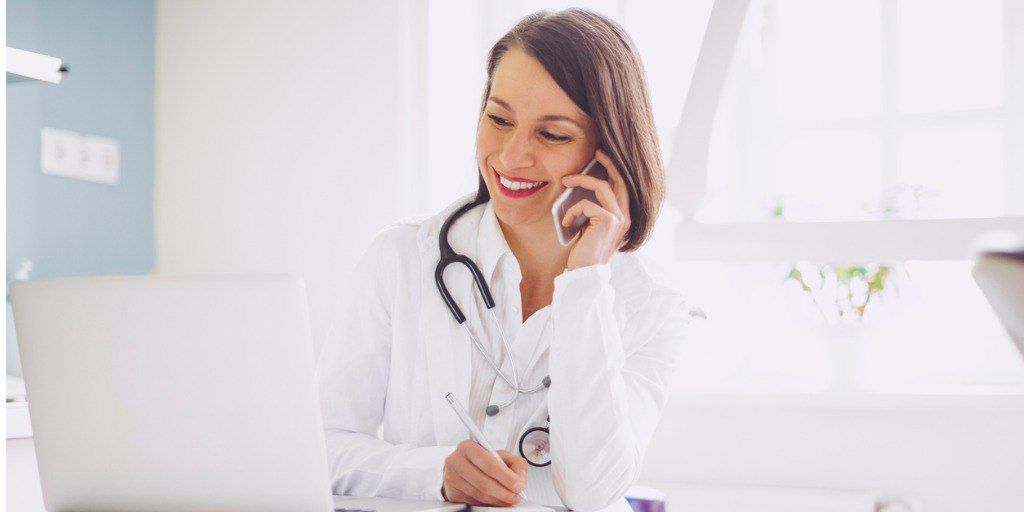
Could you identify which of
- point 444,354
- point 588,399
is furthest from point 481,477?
point 444,354

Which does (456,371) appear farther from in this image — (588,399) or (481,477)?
(481,477)

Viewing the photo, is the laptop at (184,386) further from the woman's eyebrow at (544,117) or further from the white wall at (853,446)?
the white wall at (853,446)

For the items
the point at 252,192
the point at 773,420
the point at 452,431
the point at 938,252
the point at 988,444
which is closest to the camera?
the point at 938,252

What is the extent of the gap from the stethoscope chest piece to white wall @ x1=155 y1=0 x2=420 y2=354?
4.47ft

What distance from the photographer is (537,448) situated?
1.38m

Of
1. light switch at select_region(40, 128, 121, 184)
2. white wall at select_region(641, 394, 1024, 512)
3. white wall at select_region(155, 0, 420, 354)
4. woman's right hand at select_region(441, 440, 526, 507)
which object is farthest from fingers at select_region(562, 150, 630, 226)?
light switch at select_region(40, 128, 121, 184)

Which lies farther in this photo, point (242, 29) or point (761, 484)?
point (242, 29)

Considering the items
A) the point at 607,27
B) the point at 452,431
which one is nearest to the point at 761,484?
the point at 452,431

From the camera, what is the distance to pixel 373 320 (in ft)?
4.84

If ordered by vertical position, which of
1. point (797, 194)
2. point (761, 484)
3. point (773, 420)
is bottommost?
point (761, 484)

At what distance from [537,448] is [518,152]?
0.47 m

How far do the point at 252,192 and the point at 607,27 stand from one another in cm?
170

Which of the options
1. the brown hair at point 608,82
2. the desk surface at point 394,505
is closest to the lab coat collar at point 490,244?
the brown hair at point 608,82

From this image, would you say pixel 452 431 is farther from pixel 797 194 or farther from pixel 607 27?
pixel 797 194
